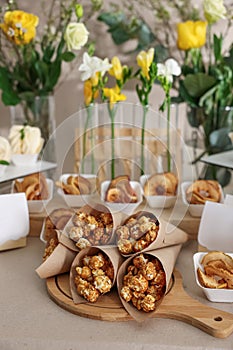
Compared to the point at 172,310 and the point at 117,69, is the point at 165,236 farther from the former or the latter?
the point at 117,69

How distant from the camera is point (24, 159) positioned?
1.18m

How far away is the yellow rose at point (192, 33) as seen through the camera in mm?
1294

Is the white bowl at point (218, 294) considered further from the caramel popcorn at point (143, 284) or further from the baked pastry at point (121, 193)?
the baked pastry at point (121, 193)

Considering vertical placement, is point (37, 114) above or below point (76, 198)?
above

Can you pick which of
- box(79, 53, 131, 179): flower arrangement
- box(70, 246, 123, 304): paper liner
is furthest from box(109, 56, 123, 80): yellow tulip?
box(70, 246, 123, 304): paper liner

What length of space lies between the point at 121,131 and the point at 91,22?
1.55 feet

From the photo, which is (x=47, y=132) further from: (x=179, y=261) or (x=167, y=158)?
(x=179, y=261)

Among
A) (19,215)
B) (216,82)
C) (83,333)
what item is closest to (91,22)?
(216,82)

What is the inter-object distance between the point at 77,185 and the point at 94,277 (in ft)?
0.95

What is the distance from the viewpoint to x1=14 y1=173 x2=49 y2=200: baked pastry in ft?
3.58

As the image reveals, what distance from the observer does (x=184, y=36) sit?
1.30 metres

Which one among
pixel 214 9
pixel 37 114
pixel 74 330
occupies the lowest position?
pixel 74 330

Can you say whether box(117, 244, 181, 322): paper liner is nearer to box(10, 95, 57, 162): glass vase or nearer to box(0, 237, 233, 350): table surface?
box(0, 237, 233, 350): table surface

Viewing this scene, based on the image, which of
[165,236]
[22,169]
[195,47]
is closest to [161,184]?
[165,236]
